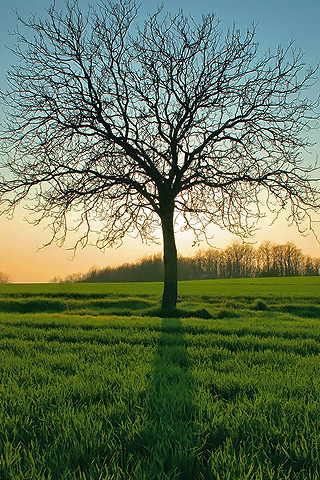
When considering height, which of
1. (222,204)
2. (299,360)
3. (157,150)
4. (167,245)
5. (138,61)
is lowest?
(299,360)

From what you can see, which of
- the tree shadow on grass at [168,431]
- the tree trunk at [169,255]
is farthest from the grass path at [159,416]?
the tree trunk at [169,255]

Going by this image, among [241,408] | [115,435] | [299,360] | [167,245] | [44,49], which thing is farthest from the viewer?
[167,245]

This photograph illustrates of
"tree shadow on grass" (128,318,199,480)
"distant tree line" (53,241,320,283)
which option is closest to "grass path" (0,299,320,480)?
"tree shadow on grass" (128,318,199,480)

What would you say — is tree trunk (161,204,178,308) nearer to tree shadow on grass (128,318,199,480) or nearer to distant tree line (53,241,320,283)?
tree shadow on grass (128,318,199,480)

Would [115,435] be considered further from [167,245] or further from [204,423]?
[167,245]

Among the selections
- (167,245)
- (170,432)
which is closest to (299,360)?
(170,432)

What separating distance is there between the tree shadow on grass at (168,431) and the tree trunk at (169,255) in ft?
37.0

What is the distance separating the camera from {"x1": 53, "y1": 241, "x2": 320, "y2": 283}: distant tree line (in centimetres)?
8025

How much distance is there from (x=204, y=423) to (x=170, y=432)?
1.16 feet

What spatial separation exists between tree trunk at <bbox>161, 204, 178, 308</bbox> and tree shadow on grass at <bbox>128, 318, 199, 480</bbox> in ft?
37.0

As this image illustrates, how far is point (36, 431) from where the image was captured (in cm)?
287

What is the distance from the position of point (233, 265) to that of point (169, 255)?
75085 mm

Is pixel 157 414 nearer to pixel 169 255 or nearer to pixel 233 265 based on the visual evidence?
pixel 169 255

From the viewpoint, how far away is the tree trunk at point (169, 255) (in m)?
16.0
